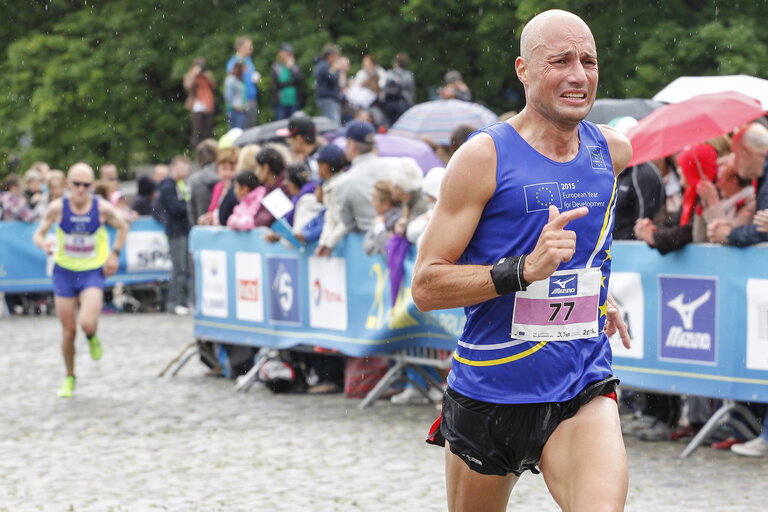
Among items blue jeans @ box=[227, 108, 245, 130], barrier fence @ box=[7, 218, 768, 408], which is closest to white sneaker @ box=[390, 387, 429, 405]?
barrier fence @ box=[7, 218, 768, 408]

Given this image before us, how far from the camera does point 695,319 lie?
8.02 meters

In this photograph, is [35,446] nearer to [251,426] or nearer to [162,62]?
[251,426]

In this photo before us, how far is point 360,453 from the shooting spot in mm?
8477

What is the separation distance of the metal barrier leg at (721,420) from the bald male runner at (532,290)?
398cm

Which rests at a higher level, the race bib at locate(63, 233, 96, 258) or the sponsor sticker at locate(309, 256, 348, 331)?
the race bib at locate(63, 233, 96, 258)

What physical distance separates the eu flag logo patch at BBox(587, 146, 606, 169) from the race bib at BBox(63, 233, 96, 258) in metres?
8.29

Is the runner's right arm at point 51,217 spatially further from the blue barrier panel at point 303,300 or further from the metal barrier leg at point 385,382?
the metal barrier leg at point 385,382

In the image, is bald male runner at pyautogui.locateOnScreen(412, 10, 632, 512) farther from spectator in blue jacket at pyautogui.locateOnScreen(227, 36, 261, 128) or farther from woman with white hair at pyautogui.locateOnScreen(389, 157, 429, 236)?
spectator in blue jacket at pyautogui.locateOnScreen(227, 36, 261, 128)

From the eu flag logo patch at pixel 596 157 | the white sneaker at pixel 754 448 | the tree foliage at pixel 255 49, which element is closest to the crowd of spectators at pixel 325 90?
the tree foliage at pixel 255 49

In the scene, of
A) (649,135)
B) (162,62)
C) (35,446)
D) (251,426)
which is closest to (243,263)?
(251,426)

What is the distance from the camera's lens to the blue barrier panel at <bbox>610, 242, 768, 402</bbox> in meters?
7.76

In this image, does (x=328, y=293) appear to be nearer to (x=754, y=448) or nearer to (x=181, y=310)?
(x=754, y=448)

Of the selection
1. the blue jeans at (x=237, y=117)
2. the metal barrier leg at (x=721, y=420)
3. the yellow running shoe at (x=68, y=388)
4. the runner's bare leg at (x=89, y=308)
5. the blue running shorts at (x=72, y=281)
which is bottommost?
the yellow running shoe at (x=68, y=388)

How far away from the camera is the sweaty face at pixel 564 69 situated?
394 cm
